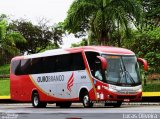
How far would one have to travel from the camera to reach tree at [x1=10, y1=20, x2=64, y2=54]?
3110 inches

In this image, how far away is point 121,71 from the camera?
21.6m

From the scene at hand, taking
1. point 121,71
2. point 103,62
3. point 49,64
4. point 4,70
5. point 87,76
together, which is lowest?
point 87,76

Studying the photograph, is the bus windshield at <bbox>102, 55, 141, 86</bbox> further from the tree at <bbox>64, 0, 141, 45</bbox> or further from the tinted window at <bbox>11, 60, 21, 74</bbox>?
the tree at <bbox>64, 0, 141, 45</bbox>

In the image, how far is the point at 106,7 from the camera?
1464 inches

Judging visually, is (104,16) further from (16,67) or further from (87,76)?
(87,76)

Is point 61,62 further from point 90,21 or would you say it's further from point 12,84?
point 90,21

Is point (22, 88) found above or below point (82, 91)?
above

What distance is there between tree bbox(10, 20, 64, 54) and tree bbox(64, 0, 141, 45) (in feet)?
136

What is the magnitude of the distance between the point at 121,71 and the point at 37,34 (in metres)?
59.1

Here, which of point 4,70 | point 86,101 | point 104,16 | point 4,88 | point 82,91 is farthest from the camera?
point 4,70

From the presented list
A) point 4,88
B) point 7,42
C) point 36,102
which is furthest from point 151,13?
point 7,42

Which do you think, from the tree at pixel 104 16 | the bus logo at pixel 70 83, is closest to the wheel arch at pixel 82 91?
the bus logo at pixel 70 83

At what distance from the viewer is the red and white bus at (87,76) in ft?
70.5

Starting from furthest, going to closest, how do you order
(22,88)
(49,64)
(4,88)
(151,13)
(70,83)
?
(4,88), (151,13), (22,88), (49,64), (70,83)
